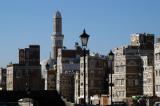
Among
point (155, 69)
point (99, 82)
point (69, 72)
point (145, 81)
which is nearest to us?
point (155, 69)

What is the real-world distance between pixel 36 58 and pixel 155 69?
265 ft

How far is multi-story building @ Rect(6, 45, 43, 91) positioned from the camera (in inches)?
6471

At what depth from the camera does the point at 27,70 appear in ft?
545

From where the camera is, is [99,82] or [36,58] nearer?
[99,82]

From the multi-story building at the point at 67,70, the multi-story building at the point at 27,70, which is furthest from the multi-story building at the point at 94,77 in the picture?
the multi-story building at the point at 27,70

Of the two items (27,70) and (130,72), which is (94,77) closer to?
(130,72)

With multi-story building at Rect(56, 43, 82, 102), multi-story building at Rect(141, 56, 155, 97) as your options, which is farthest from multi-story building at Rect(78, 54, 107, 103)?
multi-story building at Rect(141, 56, 155, 97)

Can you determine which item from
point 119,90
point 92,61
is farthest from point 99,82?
point 119,90

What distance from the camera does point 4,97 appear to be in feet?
191

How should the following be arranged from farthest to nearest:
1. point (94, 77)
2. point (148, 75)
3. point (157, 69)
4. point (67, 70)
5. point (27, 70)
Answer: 1. point (27, 70)
2. point (67, 70)
3. point (94, 77)
4. point (148, 75)
5. point (157, 69)

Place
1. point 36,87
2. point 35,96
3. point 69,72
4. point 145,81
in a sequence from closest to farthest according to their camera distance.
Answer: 1. point 35,96
2. point 145,81
3. point 69,72
4. point 36,87

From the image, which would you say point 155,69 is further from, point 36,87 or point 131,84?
point 36,87

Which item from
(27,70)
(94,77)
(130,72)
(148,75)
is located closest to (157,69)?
(148,75)

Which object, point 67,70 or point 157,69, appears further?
point 67,70
